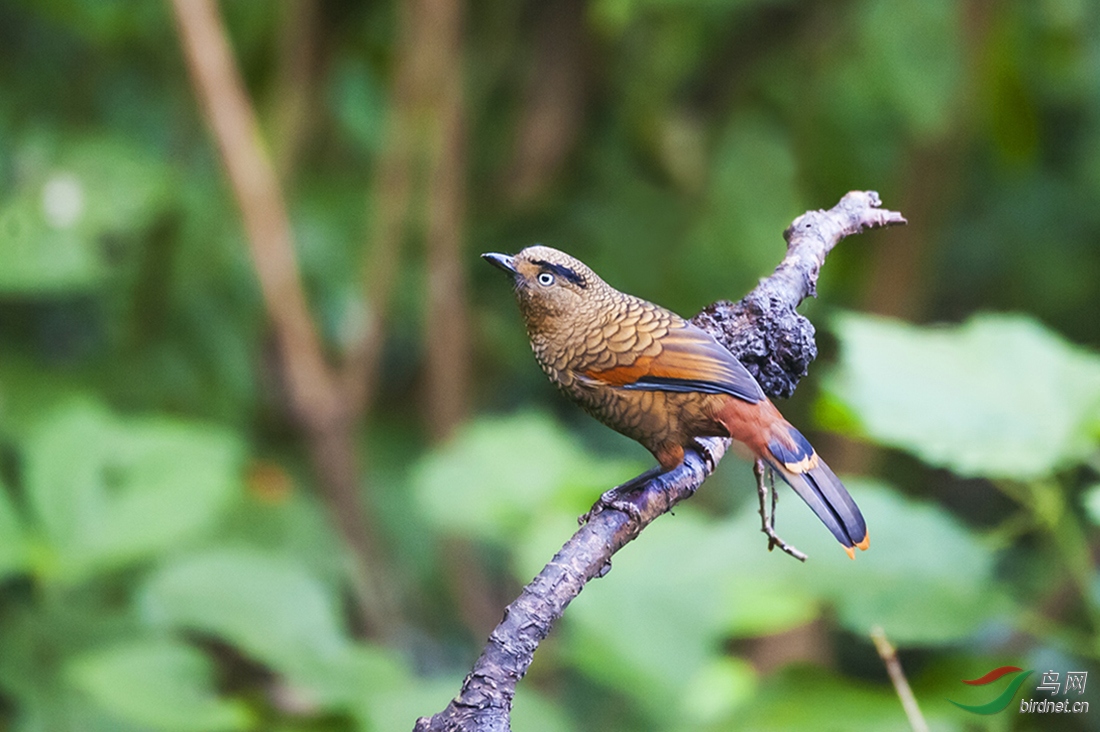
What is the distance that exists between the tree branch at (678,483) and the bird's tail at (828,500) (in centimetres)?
18

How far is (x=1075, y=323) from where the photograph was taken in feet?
17.1

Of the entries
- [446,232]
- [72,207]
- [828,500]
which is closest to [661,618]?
[828,500]

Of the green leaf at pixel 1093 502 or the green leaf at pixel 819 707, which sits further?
the green leaf at pixel 819 707

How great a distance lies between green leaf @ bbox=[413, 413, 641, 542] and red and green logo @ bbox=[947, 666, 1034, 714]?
3.17 feet

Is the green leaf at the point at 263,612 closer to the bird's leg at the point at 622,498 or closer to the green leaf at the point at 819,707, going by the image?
the green leaf at the point at 819,707

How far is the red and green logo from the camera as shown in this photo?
176cm

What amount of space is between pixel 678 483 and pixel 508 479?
4.64ft

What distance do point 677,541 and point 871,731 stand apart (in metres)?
0.61

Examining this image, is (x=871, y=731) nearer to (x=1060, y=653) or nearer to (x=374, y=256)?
(x=1060, y=653)

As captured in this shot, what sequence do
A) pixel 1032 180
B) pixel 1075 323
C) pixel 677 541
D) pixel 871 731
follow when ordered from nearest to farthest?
pixel 871 731 < pixel 677 541 < pixel 1032 180 < pixel 1075 323

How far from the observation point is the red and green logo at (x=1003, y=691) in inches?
69.4

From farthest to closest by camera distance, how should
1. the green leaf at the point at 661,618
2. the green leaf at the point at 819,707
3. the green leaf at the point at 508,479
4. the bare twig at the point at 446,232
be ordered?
the bare twig at the point at 446,232 → the green leaf at the point at 508,479 → the green leaf at the point at 661,618 → the green leaf at the point at 819,707

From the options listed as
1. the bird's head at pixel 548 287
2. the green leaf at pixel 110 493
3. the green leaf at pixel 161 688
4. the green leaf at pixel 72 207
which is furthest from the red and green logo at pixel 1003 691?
the green leaf at pixel 72 207

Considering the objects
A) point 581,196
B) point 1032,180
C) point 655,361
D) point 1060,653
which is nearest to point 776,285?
point 655,361
